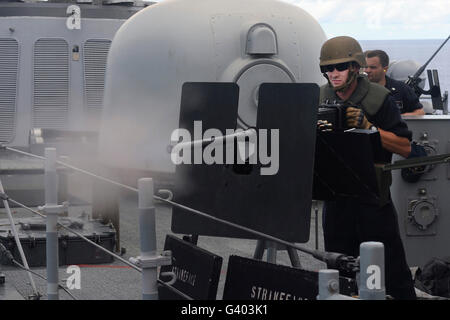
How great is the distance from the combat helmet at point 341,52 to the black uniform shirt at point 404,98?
2.81m

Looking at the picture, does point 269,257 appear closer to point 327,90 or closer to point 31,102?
point 327,90

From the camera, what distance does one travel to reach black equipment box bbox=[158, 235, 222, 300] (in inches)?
143

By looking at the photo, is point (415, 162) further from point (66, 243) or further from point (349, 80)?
point (66, 243)

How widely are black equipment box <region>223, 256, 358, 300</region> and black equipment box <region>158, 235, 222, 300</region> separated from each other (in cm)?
7

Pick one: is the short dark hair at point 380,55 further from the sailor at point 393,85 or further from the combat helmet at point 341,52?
the combat helmet at point 341,52

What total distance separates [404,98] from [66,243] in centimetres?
311

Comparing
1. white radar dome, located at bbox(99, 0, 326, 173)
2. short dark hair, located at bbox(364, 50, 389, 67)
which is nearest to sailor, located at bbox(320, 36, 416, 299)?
short dark hair, located at bbox(364, 50, 389, 67)

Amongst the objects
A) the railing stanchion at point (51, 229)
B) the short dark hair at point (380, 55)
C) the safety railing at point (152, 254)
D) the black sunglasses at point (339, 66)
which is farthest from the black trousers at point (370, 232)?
the short dark hair at point (380, 55)

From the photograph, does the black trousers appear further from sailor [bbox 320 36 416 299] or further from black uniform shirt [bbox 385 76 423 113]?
black uniform shirt [bbox 385 76 423 113]

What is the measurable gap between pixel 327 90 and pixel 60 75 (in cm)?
941

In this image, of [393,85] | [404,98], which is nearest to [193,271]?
[404,98]

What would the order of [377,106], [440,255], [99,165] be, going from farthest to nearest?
[99,165] < [440,255] < [377,106]

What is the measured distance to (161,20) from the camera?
9.88 meters
